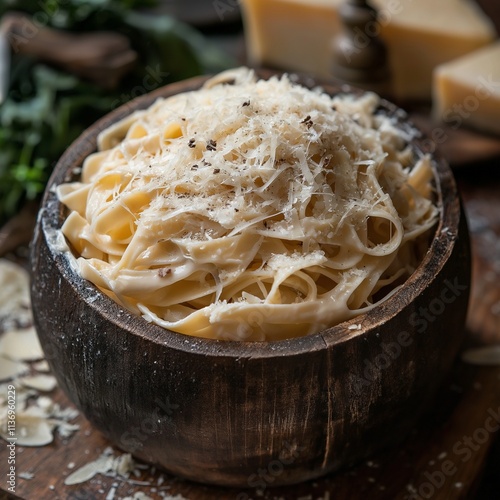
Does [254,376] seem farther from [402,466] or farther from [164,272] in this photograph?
[402,466]

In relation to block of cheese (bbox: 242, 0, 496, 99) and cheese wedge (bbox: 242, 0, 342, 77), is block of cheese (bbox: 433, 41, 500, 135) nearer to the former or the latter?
block of cheese (bbox: 242, 0, 496, 99)

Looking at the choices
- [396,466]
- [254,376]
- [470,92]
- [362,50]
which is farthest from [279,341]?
[470,92]

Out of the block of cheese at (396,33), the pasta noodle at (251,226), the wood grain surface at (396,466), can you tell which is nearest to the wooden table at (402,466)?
the wood grain surface at (396,466)

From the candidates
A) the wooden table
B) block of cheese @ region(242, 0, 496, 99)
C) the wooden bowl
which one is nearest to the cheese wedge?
block of cheese @ region(242, 0, 496, 99)

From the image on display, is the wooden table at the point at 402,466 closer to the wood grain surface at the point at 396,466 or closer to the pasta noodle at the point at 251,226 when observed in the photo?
the wood grain surface at the point at 396,466

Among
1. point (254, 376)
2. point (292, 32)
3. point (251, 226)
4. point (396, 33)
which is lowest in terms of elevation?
point (292, 32)

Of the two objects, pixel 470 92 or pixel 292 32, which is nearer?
pixel 470 92

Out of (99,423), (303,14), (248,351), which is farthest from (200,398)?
(303,14)

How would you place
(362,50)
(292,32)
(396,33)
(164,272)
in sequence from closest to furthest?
(164,272) < (362,50) < (396,33) < (292,32)

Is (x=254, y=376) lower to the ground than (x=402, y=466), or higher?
higher
